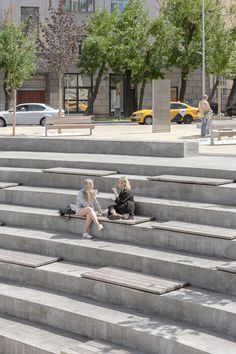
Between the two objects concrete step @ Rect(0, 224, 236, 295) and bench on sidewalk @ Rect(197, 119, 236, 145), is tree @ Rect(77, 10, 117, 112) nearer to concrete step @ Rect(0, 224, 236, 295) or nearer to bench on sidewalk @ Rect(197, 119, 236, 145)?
bench on sidewalk @ Rect(197, 119, 236, 145)

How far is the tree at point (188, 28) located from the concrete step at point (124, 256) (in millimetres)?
41674

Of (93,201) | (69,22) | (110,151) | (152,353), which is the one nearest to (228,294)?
(152,353)

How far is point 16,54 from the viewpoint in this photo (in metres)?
49.6

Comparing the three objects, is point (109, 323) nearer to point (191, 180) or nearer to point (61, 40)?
point (191, 180)

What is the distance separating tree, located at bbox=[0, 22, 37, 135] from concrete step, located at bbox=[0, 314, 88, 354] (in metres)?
40.1

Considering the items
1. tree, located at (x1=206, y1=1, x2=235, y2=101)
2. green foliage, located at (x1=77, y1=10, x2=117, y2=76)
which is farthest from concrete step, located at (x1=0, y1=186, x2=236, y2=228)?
green foliage, located at (x1=77, y1=10, x2=117, y2=76)

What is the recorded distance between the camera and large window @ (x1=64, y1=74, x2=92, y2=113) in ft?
187

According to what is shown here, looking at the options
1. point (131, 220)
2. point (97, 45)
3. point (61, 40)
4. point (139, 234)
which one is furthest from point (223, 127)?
point (97, 45)

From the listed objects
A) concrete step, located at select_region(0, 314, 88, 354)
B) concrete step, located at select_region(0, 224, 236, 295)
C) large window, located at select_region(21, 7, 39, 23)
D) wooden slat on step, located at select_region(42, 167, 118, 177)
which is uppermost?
large window, located at select_region(21, 7, 39, 23)

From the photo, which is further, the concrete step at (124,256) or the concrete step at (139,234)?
the concrete step at (139,234)

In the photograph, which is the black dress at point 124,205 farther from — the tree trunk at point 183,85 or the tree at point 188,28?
the tree trunk at point 183,85

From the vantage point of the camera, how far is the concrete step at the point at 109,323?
8.26m

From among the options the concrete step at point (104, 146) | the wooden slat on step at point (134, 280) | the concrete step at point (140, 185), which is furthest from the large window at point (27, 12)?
the wooden slat on step at point (134, 280)

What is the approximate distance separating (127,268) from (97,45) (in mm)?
43320
